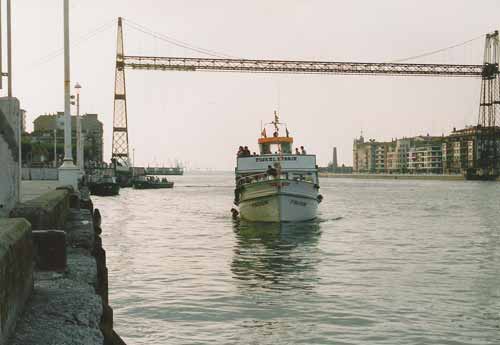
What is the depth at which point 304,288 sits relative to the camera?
1373 centimetres

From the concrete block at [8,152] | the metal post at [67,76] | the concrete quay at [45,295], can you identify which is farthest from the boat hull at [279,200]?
Answer: the concrete quay at [45,295]

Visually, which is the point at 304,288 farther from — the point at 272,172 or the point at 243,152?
the point at 243,152

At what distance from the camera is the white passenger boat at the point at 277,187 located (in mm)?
29602

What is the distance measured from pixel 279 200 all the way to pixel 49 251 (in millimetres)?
23641

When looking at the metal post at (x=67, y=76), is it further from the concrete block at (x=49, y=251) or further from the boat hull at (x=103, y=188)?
the boat hull at (x=103, y=188)

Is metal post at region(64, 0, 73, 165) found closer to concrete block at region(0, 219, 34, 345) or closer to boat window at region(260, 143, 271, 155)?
boat window at region(260, 143, 271, 155)

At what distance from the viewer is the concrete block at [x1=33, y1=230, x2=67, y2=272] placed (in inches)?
252

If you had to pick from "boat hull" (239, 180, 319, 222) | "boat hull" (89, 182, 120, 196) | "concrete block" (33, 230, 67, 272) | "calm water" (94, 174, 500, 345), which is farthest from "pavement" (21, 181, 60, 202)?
"boat hull" (89, 182, 120, 196)

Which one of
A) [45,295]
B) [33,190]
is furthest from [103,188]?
[45,295]

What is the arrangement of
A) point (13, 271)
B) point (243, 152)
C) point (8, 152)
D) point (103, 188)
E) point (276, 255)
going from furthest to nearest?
1. point (103, 188)
2. point (243, 152)
3. point (276, 255)
4. point (8, 152)
5. point (13, 271)

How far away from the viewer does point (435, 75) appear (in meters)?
152

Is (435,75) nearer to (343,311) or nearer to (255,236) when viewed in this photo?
(255,236)

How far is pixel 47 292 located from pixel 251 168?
2709cm

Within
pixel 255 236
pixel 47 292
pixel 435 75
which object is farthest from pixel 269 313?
pixel 435 75
